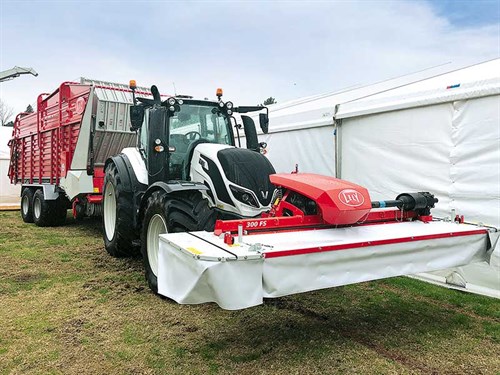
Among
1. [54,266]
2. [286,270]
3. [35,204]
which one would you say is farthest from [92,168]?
[286,270]

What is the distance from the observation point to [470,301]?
192 inches

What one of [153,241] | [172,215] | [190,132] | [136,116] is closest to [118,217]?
[153,241]

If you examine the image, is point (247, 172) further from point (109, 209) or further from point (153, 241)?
point (109, 209)

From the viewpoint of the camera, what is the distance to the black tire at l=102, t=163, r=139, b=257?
5.90 meters

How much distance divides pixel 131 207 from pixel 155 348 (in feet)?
8.82

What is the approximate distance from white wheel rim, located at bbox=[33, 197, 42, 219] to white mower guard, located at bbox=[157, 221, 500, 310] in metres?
7.88

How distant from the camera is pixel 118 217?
5.93 metres

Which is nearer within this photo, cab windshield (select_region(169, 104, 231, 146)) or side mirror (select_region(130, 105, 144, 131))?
cab windshield (select_region(169, 104, 231, 146))

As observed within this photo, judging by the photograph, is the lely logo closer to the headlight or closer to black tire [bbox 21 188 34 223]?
the headlight

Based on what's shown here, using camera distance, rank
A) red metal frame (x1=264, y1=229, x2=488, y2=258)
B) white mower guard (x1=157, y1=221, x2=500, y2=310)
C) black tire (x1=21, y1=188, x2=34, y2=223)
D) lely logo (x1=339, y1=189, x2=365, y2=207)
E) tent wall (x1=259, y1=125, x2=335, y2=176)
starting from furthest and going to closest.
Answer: black tire (x1=21, y1=188, x2=34, y2=223) → tent wall (x1=259, y1=125, x2=335, y2=176) → lely logo (x1=339, y1=189, x2=365, y2=207) → red metal frame (x1=264, y1=229, x2=488, y2=258) → white mower guard (x1=157, y1=221, x2=500, y2=310)

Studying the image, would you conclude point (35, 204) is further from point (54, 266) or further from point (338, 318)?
point (338, 318)

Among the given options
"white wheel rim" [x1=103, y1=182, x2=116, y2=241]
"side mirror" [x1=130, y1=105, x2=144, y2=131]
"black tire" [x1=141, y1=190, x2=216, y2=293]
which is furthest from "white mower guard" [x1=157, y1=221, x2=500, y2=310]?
"white wheel rim" [x1=103, y1=182, x2=116, y2=241]

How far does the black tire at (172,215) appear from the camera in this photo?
4.35 metres

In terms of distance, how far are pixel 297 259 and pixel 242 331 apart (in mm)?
1215
